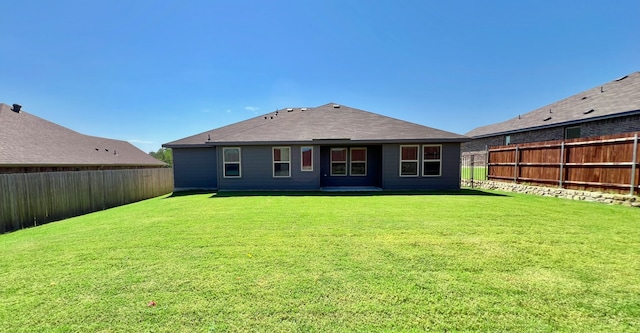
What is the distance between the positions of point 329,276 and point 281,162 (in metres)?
9.35

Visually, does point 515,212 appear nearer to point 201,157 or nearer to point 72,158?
point 201,157

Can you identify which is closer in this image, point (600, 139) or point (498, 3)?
point (600, 139)

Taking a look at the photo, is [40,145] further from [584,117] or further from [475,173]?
[584,117]

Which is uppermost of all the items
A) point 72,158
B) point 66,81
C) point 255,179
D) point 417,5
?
point 417,5

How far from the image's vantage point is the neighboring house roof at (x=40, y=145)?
36.0 ft

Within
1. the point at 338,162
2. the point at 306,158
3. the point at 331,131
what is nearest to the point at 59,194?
the point at 306,158

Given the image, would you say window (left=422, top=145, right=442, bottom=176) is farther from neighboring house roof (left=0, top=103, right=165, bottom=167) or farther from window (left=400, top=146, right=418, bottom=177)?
neighboring house roof (left=0, top=103, right=165, bottom=167)

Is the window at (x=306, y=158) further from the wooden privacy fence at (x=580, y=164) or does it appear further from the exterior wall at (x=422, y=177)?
the wooden privacy fence at (x=580, y=164)

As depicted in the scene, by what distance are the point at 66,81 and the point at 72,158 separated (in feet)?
25.3

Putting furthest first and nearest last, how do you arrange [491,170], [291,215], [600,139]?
[491,170], [600,139], [291,215]

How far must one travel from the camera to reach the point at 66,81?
1720cm

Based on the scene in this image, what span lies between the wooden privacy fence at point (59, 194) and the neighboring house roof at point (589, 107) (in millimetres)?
22318

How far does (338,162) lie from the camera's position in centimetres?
1302

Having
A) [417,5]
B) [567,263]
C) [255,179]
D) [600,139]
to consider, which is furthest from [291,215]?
[417,5]
